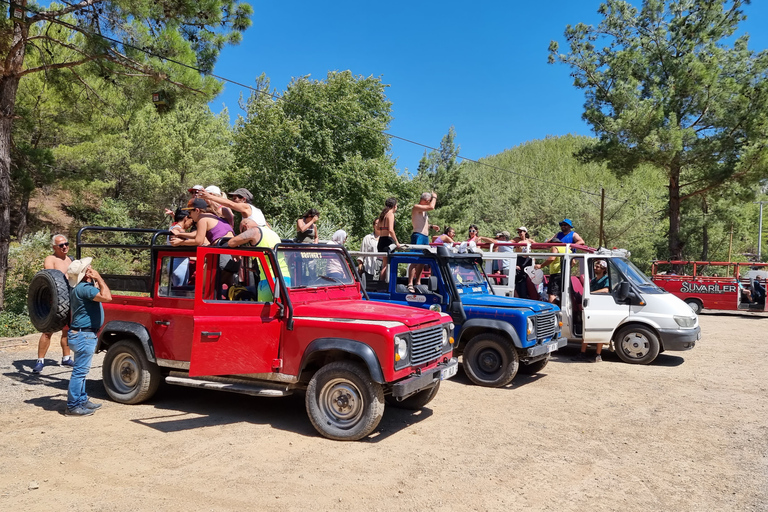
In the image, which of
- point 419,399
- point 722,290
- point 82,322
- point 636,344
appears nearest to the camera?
point 82,322

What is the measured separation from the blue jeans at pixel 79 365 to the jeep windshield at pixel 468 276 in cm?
477

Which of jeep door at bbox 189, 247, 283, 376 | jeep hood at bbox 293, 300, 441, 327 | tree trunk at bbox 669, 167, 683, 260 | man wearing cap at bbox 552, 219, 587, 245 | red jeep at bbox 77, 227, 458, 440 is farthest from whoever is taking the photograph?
tree trunk at bbox 669, 167, 683, 260

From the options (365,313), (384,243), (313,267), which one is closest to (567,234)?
(384,243)

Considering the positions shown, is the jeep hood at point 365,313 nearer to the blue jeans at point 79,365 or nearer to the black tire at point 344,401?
the black tire at point 344,401

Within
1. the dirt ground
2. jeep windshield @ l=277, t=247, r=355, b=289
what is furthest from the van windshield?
jeep windshield @ l=277, t=247, r=355, b=289

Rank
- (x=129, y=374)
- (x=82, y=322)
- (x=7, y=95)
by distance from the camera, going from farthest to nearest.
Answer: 1. (x=7, y=95)
2. (x=129, y=374)
3. (x=82, y=322)

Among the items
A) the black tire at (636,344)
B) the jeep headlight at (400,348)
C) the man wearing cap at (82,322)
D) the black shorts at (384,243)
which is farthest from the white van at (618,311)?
the man wearing cap at (82,322)

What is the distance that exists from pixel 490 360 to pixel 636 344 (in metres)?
3.73

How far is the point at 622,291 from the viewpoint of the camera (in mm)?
9766

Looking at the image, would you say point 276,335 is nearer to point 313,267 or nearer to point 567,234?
point 313,267

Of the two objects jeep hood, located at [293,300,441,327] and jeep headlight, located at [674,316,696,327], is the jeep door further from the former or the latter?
jeep headlight, located at [674,316,696,327]

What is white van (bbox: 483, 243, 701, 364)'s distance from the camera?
9.84 metres

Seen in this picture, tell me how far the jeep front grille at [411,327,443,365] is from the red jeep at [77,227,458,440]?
0.01 meters

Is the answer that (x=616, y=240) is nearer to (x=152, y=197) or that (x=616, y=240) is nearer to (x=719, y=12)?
(x=719, y=12)
